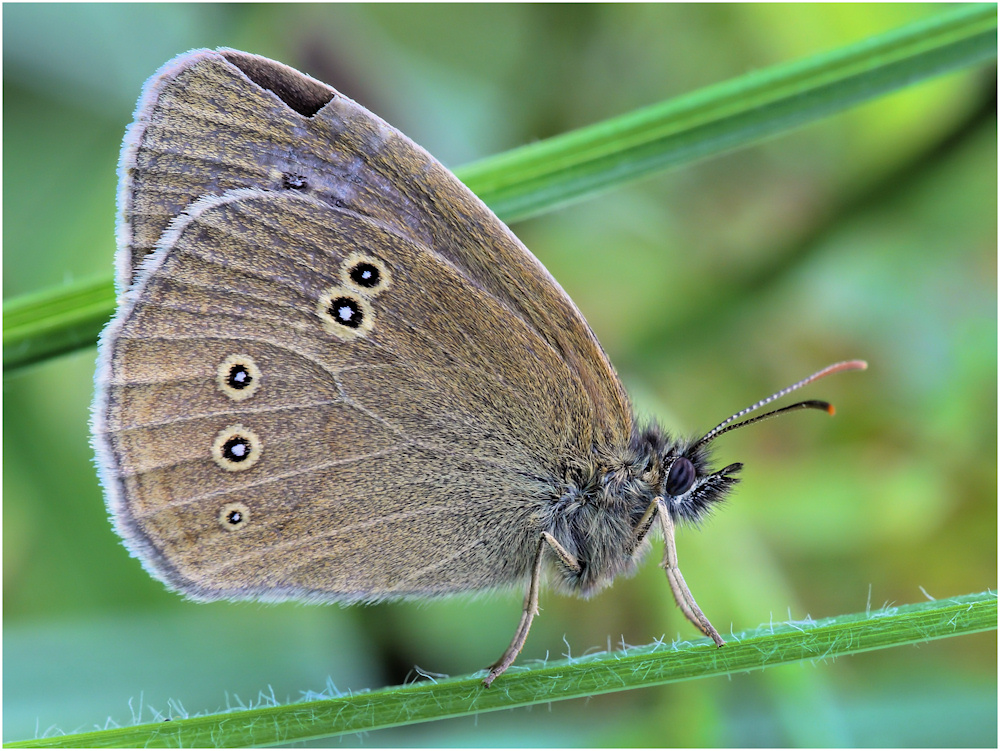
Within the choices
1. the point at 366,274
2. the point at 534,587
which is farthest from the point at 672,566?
the point at 366,274

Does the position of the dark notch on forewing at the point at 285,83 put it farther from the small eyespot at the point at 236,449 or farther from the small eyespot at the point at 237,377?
the small eyespot at the point at 236,449

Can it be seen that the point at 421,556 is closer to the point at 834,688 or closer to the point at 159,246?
the point at 159,246

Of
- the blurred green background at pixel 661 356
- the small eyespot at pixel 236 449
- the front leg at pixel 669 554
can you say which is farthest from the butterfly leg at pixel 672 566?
the small eyespot at pixel 236 449

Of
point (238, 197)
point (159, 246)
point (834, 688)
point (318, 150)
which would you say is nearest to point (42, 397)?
point (159, 246)

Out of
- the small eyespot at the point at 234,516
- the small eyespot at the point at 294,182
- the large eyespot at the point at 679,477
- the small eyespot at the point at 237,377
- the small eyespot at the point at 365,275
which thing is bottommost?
the small eyespot at the point at 234,516

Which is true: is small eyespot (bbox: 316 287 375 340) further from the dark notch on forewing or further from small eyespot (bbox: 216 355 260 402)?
the dark notch on forewing

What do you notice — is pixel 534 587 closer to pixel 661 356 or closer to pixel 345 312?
pixel 345 312
